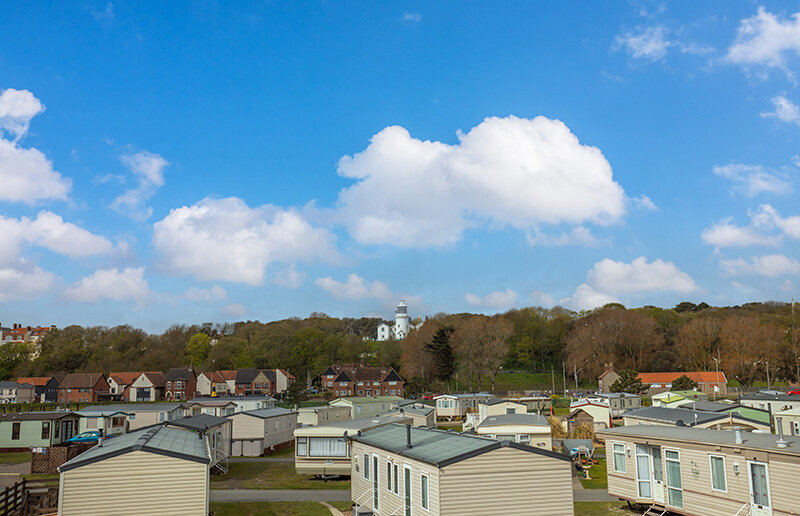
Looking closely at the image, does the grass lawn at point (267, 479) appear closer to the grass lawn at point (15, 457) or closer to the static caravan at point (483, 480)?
the static caravan at point (483, 480)

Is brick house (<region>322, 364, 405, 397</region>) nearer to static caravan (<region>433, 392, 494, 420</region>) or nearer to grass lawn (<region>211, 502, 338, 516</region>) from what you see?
static caravan (<region>433, 392, 494, 420</region>)

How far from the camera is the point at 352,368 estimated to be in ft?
323

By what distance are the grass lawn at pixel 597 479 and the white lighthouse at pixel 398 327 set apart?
418ft

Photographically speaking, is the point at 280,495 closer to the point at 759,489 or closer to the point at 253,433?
the point at 253,433

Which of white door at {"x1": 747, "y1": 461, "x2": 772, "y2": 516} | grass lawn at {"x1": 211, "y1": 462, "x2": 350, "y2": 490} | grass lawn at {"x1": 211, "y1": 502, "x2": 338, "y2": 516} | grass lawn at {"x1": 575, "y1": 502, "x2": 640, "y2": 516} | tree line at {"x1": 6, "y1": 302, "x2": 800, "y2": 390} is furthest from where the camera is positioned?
tree line at {"x1": 6, "y1": 302, "x2": 800, "y2": 390}

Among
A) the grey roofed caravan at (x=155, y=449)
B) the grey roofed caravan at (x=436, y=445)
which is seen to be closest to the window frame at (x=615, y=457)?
the grey roofed caravan at (x=436, y=445)

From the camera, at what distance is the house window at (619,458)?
1979 centimetres

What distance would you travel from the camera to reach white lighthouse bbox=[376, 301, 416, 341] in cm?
15850

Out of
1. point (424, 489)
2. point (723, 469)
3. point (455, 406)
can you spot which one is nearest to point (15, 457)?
point (424, 489)

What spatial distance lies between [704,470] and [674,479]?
1.40 m

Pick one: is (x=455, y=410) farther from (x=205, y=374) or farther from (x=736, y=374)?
(x=205, y=374)

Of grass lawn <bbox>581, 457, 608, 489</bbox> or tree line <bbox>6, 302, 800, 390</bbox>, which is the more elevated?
tree line <bbox>6, 302, 800, 390</bbox>

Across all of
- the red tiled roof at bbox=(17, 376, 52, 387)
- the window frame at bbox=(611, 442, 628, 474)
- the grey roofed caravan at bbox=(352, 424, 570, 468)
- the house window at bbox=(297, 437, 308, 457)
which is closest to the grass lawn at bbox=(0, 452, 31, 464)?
the house window at bbox=(297, 437, 308, 457)

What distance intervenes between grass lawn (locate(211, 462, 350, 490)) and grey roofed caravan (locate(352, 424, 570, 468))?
625 centimetres
